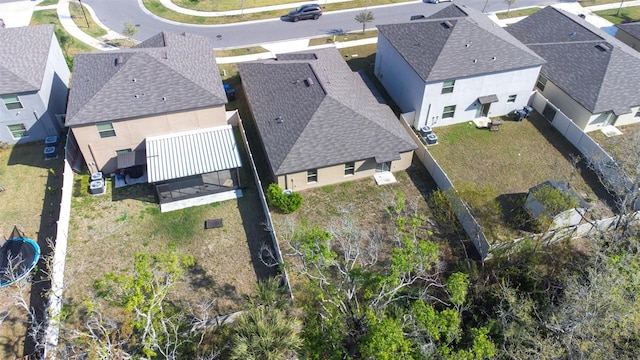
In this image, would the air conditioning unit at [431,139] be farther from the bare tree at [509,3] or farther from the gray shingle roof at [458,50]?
the bare tree at [509,3]

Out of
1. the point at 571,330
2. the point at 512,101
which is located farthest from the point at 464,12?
the point at 571,330

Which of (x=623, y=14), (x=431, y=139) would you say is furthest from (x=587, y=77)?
(x=623, y=14)

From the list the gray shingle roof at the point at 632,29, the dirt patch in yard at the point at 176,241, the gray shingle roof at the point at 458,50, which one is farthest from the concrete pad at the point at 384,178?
the gray shingle roof at the point at 632,29

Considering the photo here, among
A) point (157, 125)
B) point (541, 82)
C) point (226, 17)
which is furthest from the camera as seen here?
point (226, 17)

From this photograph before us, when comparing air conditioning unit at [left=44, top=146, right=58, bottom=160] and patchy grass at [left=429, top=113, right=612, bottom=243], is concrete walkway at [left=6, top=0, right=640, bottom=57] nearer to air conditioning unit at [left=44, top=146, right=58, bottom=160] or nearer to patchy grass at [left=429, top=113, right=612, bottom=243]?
air conditioning unit at [left=44, top=146, right=58, bottom=160]

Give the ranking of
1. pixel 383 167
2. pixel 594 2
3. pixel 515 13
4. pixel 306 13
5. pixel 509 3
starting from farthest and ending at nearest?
pixel 594 2, pixel 515 13, pixel 509 3, pixel 306 13, pixel 383 167

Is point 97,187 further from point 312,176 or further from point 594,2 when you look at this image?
point 594,2

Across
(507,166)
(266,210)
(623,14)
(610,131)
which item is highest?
(623,14)
